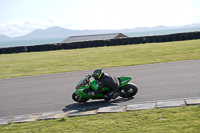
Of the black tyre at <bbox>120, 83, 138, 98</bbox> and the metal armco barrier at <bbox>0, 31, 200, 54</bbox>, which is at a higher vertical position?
the metal armco barrier at <bbox>0, 31, 200, 54</bbox>

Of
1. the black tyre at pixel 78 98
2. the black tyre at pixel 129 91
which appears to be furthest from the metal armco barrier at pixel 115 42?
the black tyre at pixel 78 98

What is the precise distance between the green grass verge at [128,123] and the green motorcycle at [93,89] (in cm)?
161

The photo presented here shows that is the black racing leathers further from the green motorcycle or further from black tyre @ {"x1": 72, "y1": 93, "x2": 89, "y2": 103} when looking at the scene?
black tyre @ {"x1": 72, "y1": 93, "x2": 89, "y2": 103}

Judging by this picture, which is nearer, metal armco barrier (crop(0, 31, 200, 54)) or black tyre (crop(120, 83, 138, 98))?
black tyre (crop(120, 83, 138, 98))

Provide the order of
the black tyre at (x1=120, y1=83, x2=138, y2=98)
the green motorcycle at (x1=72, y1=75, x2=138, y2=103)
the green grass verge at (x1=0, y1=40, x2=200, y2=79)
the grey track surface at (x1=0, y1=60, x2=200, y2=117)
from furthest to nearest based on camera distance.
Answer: the green grass verge at (x1=0, y1=40, x2=200, y2=79) → the black tyre at (x1=120, y1=83, x2=138, y2=98) → the green motorcycle at (x1=72, y1=75, x2=138, y2=103) → the grey track surface at (x1=0, y1=60, x2=200, y2=117)

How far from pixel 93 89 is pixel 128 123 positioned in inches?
106

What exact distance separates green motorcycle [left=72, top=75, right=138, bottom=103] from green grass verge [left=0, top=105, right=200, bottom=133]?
1.61 m

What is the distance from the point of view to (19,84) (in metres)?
13.3

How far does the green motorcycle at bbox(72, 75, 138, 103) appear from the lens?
8625mm

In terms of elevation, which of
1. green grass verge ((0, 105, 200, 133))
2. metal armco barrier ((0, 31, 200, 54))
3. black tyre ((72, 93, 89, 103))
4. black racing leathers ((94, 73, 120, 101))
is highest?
metal armco barrier ((0, 31, 200, 54))

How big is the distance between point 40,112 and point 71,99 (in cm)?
150

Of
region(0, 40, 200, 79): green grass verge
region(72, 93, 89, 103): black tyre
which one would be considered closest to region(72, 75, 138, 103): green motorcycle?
region(72, 93, 89, 103): black tyre

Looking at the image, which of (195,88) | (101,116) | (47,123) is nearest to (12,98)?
(47,123)

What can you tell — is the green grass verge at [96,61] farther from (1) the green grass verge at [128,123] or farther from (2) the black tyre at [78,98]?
(1) the green grass verge at [128,123]
